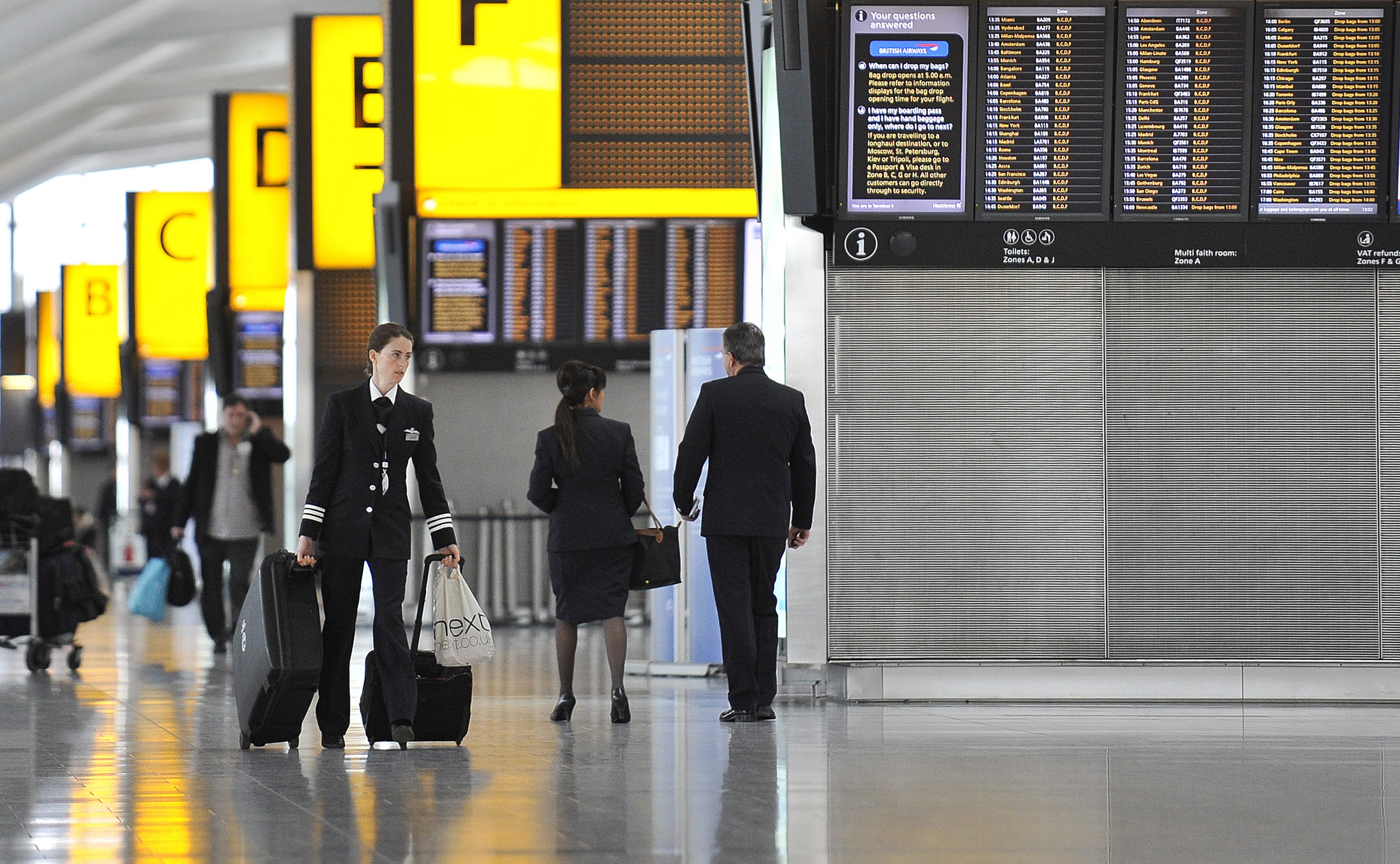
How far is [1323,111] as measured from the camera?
9164 millimetres

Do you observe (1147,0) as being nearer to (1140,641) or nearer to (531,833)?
(1140,641)

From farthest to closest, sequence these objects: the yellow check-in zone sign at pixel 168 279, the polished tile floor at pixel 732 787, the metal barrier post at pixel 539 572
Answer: the yellow check-in zone sign at pixel 168 279, the metal barrier post at pixel 539 572, the polished tile floor at pixel 732 787

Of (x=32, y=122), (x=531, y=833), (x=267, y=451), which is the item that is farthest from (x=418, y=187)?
(x=32, y=122)

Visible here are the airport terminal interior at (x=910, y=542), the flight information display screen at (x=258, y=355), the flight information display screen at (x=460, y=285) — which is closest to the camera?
the airport terminal interior at (x=910, y=542)

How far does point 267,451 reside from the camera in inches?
512

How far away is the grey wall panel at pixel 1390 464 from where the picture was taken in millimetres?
9312

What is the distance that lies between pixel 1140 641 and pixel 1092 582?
326mm

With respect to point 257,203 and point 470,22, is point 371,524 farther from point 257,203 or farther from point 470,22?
point 257,203

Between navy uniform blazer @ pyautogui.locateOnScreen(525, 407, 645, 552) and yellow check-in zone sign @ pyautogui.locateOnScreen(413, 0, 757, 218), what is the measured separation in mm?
7000

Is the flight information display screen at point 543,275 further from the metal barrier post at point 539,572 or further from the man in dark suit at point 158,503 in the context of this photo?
the man in dark suit at point 158,503

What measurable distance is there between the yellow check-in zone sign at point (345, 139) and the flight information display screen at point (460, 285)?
10.8 ft

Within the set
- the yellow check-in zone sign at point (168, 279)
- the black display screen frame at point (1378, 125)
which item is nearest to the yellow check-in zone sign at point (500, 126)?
the black display screen frame at point (1378, 125)

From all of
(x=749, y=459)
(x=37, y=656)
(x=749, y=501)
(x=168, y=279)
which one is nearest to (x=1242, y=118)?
(x=749, y=459)

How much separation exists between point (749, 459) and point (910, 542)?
1.19 m
